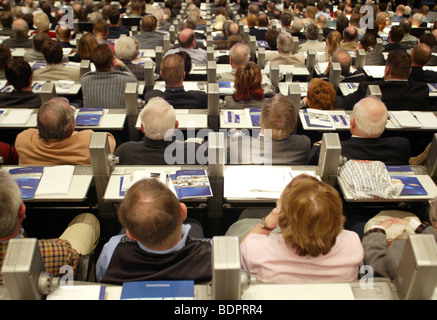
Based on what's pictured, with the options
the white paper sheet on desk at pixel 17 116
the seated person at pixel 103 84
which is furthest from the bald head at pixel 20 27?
the white paper sheet on desk at pixel 17 116

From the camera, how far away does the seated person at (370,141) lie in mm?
2715

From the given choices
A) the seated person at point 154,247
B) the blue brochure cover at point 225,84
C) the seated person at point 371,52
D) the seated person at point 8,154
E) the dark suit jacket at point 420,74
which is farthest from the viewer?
the seated person at point 371,52

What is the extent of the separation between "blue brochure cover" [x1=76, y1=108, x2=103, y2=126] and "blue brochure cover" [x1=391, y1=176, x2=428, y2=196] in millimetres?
2275

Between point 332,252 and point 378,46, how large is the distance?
488 centimetres

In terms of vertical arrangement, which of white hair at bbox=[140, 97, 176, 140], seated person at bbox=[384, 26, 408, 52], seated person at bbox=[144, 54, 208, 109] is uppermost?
white hair at bbox=[140, 97, 176, 140]

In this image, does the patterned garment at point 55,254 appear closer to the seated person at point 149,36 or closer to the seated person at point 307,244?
the seated person at point 307,244

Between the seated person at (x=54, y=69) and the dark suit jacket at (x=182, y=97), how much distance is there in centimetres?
123

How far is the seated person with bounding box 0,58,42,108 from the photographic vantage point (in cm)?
367

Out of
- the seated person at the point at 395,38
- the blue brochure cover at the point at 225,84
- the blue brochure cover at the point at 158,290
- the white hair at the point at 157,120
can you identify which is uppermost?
the white hair at the point at 157,120

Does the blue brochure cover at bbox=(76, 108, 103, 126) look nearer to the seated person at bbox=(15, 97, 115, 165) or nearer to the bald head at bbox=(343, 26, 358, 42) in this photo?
the seated person at bbox=(15, 97, 115, 165)

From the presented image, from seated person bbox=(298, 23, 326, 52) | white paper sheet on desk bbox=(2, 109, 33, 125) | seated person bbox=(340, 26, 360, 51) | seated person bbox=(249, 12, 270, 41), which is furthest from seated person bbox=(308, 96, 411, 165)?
seated person bbox=(249, 12, 270, 41)

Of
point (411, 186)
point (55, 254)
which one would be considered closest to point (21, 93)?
point (55, 254)

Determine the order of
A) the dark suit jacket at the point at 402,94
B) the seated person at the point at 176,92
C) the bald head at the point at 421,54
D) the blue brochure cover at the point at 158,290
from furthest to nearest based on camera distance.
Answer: the bald head at the point at 421,54 → the dark suit jacket at the point at 402,94 → the seated person at the point at 176,92 → the blue brochure cover at the point at 158,290
